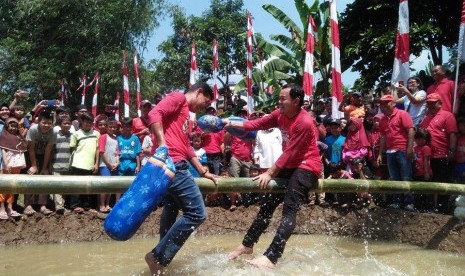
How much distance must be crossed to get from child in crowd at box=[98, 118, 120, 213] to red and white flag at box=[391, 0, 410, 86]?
195 inches

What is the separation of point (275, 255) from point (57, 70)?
61.3ft

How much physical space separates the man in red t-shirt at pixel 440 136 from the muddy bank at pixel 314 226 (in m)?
0.73

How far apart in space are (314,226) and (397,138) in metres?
2.39

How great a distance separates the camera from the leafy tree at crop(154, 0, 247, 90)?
26281mm

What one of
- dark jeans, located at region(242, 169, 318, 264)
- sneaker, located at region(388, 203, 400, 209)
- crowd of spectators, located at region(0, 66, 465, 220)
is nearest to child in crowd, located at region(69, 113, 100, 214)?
crowd of spectators, located at region(0, 66, 465, 220)

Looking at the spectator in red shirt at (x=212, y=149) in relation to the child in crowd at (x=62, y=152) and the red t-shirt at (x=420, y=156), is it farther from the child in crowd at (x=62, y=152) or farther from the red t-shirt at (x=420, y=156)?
the red t-shirt at (x=420, y=156)

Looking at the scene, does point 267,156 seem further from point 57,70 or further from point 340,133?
point 57,70

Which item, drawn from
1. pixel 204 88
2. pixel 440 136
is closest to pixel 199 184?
pixel 204 88

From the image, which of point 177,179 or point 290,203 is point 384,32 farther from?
point 177,179

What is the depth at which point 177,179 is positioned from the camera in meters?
4.57

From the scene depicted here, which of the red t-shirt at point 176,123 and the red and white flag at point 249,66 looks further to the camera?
the red and white flag at point 249,66

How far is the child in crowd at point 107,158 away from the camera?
28.3 ft

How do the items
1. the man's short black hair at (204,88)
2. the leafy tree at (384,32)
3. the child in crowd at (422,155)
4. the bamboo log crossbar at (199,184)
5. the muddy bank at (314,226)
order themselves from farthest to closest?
the leafy tree at (384,32), the child in crowd at (422,155), the muddy bank at (314,226), the man's short black hair at (204,88), the bamboo log crossbar at (199,184)

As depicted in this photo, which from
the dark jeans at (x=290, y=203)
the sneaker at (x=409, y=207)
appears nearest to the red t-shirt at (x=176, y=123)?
the dark jeans at (x=290, y=203)
